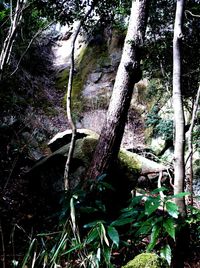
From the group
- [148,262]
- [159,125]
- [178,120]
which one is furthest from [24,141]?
[148,262]

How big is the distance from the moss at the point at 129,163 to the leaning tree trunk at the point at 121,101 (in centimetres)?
60

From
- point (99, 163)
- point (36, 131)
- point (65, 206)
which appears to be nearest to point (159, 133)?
point (36, 131)

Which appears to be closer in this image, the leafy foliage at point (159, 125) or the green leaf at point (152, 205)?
the green leaf at point (152, 205)

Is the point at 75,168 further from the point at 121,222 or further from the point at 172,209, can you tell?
the point at 172,209

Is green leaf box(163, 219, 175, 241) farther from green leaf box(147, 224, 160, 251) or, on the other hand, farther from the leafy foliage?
the leafy foliage

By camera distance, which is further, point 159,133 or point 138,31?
point 159,133

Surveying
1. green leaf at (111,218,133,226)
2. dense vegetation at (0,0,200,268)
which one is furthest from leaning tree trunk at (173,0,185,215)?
green leaf at (111,218,133,226)

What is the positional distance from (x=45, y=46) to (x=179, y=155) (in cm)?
1309

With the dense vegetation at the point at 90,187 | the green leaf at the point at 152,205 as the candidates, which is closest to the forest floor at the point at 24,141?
the dense vegetation at the point at 90,187

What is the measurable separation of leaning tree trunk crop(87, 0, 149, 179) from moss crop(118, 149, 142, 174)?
0.60 m

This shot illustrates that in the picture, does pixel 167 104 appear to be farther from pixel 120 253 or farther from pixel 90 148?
pixel 120 253

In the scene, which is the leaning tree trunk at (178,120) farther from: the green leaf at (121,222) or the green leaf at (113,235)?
the green leaf at (113,235)

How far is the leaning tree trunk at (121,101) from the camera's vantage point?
349 centimetres

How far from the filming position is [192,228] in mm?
3145
